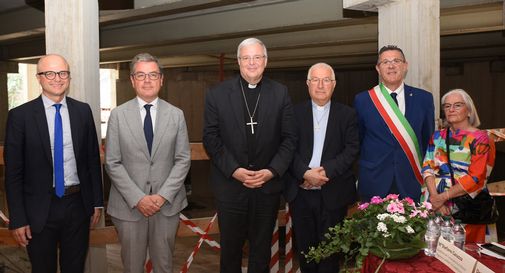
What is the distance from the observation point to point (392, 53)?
3051mm

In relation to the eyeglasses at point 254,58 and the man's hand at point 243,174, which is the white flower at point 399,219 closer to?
the man's hand at point 243,174

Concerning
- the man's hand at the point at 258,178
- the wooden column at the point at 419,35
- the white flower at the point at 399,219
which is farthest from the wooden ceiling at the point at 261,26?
the white flower at the point at 399,219

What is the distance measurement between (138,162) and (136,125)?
0.21 meters

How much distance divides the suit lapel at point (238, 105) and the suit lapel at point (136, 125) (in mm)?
529

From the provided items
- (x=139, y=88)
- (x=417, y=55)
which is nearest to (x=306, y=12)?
(x=417, y=55)

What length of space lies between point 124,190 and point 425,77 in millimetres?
2405

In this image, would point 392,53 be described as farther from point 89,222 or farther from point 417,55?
point 89,222

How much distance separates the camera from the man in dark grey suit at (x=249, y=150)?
115 inches

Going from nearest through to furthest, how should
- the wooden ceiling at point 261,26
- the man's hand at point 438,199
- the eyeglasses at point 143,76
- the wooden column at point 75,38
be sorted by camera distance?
Answer: the eyeglasses at point 143,76 → the man's hand at point 438,199 → the wooden column at point 75,38 → the wooden ceiling at point 261,26

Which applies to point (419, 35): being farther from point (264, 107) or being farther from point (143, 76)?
point (143, 76)

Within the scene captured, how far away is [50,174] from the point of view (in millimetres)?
2732

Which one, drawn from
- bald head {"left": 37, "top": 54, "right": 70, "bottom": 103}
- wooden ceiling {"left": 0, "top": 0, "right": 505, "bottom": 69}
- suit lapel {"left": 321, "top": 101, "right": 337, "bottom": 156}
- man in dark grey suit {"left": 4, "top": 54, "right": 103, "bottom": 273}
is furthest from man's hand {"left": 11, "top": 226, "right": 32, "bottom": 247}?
wooden ceiling {"left": 0, "top": 0, "right": 505, "bottom": 69}

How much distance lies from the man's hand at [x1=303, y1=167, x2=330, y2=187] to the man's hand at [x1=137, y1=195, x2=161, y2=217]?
2.84ft

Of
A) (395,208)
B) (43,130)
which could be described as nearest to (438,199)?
(395,208)
